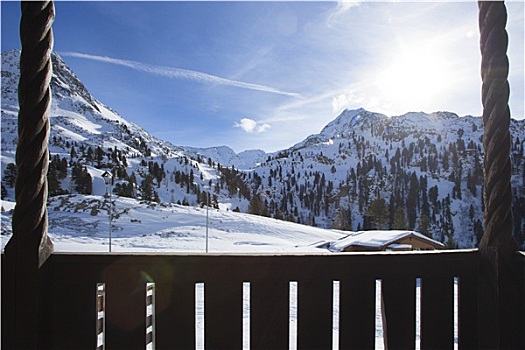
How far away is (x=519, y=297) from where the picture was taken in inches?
54.2

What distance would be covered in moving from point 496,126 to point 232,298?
1.38 metres

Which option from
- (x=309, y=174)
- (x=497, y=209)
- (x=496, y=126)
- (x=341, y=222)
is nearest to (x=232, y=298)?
(x=497, y=209)

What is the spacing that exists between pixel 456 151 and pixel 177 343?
124319 mm

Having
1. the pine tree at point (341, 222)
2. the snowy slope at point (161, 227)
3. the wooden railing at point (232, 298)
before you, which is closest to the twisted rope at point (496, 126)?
the wooden railing at point (232, 298)

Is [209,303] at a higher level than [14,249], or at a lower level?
lower

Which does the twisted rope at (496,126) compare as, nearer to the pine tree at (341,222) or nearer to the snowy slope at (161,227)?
the snowy slope at (161,227)

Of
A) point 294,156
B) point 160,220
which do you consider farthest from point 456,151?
point 160,220

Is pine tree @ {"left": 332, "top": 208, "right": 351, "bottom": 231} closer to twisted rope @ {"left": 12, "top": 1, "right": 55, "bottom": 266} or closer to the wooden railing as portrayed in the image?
the wooden railing

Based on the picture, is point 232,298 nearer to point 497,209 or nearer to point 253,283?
point 253,283

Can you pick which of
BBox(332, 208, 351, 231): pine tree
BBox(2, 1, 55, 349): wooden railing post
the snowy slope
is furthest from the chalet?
BBox(332, 208, 351, 231): pine tree

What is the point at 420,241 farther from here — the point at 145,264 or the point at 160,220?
the point at 160,220

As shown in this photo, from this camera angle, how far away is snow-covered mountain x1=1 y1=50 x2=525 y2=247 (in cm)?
6216

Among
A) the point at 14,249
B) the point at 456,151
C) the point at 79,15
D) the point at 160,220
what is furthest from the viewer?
the point at 456,151

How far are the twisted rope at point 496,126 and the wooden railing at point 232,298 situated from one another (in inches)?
11.3
